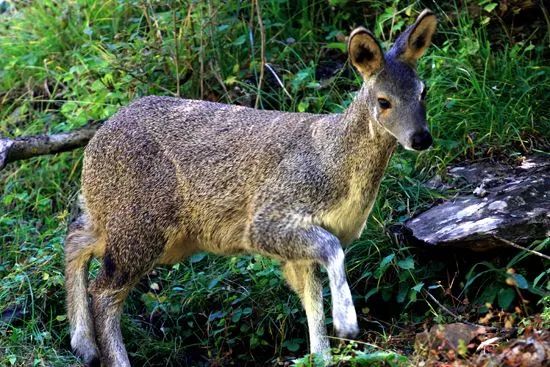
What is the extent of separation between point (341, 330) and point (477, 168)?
2153 mm

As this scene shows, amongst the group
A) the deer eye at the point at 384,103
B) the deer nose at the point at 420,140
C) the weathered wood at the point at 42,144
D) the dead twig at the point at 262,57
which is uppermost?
the deer eye at the point at 384,103

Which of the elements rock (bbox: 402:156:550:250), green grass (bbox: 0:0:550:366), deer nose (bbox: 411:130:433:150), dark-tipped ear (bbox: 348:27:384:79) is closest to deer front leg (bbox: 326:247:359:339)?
green grass (bbox: 0:0:550:366)

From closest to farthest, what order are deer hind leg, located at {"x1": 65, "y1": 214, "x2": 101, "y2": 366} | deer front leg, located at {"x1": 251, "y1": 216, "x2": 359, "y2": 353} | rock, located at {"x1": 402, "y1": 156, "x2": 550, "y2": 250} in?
deer front leg, located at {"x1": 251, "y1": 216, "x2": 359, "y2": 353} < rock, located at {"x1": 402, "y1": 156, "x2": 550, "y2": 250} < deer hind leg, located at {"x1": 65, "y1": 214, "x2": 101, "y2": 366}

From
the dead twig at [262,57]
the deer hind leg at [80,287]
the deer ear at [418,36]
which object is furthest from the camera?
the dead twig at [262,57]

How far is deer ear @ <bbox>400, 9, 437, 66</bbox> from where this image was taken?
6418mm

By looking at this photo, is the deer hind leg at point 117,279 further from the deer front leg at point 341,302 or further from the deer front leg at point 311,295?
the deer front leg at point 341,302

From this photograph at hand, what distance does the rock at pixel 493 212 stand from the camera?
22.0ft

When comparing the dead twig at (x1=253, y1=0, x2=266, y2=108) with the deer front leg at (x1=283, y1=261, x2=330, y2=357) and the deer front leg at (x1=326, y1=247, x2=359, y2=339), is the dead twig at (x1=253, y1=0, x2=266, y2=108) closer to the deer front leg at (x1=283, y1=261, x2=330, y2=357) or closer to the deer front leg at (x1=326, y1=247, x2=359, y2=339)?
the deer front leg at (x1=283, y1=261, x2=330, y2=357)

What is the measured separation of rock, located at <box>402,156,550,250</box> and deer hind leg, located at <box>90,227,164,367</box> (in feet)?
5.85

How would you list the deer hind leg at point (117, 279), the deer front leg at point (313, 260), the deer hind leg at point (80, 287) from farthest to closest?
the deer hind leg at point (80, 287)
the deer hind leg at point (117, 279)
the deer front leg at point (313, 260)

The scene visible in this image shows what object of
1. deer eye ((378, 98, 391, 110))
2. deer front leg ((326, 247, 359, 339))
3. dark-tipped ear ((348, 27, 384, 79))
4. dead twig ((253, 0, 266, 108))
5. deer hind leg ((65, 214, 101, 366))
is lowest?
deer hind leg ((65, 214, 101, 366))

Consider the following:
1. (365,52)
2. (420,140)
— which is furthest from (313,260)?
(365,52)

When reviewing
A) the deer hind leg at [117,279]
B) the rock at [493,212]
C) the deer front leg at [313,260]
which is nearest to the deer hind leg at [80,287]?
the deer hind leg at [117,279]

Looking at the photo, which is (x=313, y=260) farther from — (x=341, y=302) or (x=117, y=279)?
(x=117, y=279)
